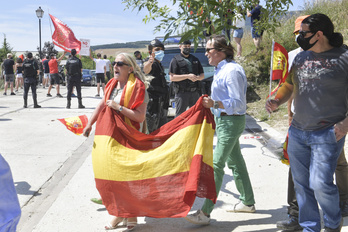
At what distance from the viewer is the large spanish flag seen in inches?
153

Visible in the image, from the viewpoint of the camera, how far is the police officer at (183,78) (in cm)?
709

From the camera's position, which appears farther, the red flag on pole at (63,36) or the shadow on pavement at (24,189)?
the red flag on pole at (63,36)

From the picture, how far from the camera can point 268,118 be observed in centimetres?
1134

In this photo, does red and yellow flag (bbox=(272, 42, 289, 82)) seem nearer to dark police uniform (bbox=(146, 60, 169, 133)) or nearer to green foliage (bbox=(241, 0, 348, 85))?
dark police uniform (bbox=(146, 60, 169, 133))

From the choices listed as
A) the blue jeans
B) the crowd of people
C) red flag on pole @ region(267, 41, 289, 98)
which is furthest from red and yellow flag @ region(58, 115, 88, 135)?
the blue jeans

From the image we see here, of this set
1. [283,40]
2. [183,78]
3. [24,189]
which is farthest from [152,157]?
[283,40]

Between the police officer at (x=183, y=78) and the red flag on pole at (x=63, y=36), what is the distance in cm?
1144

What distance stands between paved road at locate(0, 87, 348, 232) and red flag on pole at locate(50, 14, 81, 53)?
8062 mm

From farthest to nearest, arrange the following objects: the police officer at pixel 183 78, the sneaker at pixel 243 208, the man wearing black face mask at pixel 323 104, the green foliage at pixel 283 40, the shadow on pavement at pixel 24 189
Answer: the green foliage at pixel 283 40
the police officer at pixel 183 78
the shadow on pavement at pixel 24 189
the sneaker at pixel 243 208
the man wearing black face mask at pixel 323 104

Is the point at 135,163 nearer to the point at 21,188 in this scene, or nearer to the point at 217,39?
the point at 217,39

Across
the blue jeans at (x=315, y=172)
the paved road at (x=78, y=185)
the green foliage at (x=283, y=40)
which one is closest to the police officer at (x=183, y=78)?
the paved road at (x=78, y=185)

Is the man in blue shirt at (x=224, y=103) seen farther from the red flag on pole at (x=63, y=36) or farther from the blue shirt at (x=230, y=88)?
the red flag on pole at (x=63, y=36)

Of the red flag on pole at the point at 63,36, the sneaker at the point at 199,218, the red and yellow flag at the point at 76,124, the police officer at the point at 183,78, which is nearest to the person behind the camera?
the sneaker at the point at 199,218

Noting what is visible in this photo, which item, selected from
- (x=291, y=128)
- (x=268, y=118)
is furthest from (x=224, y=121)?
(x=268, y=118)
